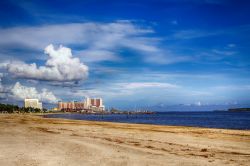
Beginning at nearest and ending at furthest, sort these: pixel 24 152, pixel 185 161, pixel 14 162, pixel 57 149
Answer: pixel 14 162 < pixel 185 161 < pixel 24 152 < pixel 57 149

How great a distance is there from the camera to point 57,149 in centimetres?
1859

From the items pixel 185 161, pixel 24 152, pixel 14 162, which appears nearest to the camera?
pixel 14 162

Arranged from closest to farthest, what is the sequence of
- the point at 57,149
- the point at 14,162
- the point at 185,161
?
1. the point at 14,162
2. the point at 185,161
3. the point at 57,149

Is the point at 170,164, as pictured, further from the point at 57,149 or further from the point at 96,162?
the point at 57,149

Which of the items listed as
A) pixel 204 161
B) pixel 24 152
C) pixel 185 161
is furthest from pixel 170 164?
pixel 24 152

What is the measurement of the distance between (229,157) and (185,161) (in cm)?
364

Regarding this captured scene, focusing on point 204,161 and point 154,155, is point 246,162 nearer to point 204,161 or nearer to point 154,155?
point 204,161

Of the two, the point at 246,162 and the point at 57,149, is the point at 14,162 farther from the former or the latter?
the point at 246,162

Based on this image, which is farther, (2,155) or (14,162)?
(2,155)

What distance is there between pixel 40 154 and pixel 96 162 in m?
3.55

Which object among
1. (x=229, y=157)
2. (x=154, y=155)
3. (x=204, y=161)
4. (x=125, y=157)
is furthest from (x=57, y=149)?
(x=229, y=157)

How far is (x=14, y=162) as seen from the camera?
1423cm

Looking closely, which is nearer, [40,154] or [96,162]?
[96,162]

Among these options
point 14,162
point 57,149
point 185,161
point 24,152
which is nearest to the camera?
point 14,162
